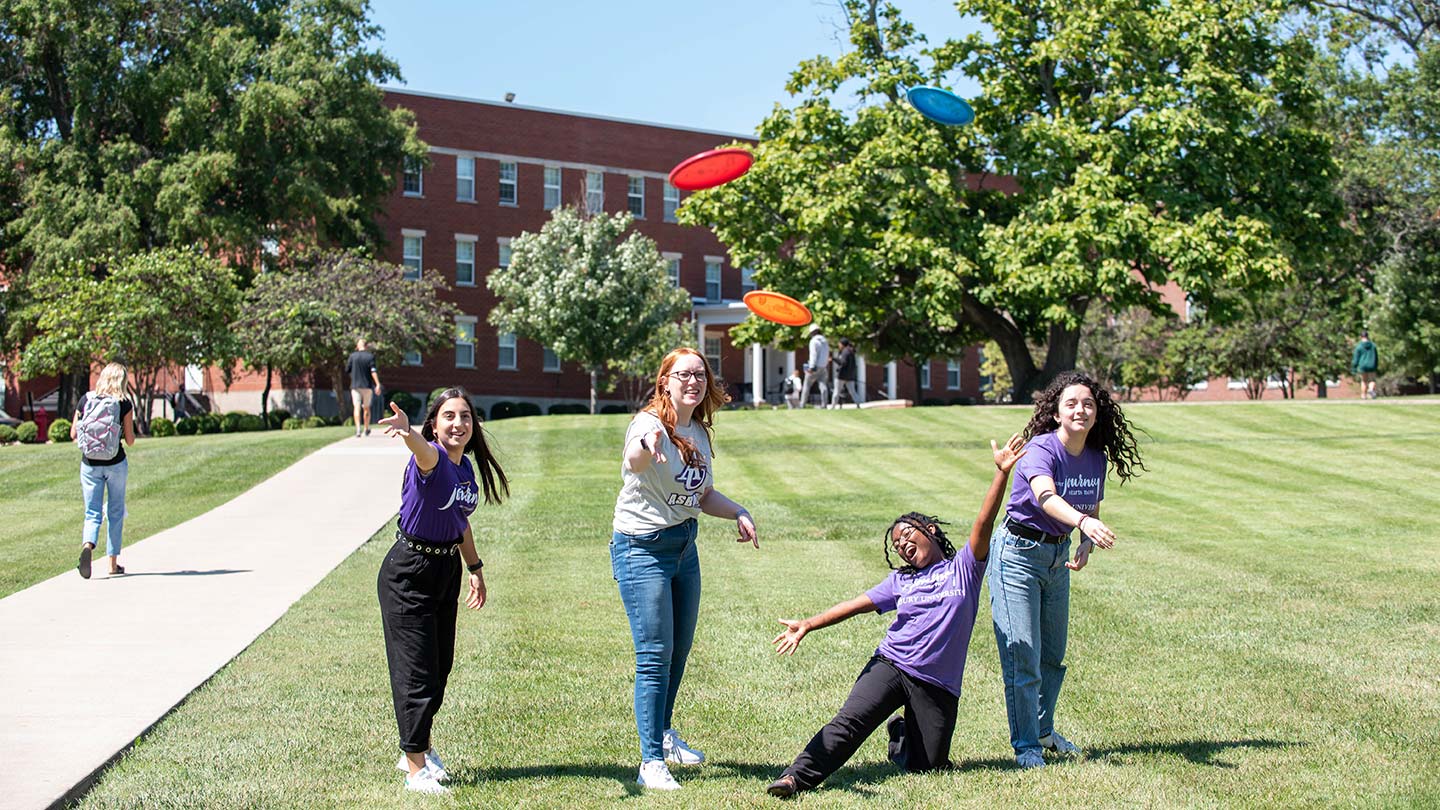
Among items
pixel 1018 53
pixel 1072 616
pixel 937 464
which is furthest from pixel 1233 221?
pixel 1072 616

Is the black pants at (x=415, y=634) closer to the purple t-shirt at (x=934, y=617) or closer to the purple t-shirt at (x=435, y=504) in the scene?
the purple t-shirt at (x=435, y=504)

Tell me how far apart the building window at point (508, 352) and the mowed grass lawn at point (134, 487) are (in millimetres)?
25666

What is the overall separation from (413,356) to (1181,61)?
97.2 feet

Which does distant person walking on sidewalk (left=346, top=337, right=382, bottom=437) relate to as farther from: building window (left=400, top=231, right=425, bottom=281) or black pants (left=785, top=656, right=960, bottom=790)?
building window (left=400, top=231, right=425, bottom=281)

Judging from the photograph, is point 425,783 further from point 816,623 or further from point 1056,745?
point 1056,745

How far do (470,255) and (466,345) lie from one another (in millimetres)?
3682

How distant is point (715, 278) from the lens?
5825cm

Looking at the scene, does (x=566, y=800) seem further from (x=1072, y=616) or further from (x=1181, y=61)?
(x=1181, y=61)

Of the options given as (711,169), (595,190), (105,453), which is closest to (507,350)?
(595,190)

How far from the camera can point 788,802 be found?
5.46 metres

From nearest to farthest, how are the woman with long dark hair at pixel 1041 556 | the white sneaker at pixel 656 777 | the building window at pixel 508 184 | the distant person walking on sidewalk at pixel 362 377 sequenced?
1. the white sneaker at pixel 656 777
2. the woman with long dark hair at pixel 1041 556
3. the distant person walking on sidewalk at pixel 362 377
4. the building window at pixel 508 184

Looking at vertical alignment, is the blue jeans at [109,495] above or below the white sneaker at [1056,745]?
above

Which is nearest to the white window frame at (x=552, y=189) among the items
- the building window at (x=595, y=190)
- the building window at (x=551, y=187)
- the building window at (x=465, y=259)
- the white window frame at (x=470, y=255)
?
the building window at (x=551, y=187)

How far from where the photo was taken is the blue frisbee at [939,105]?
55.9ft
